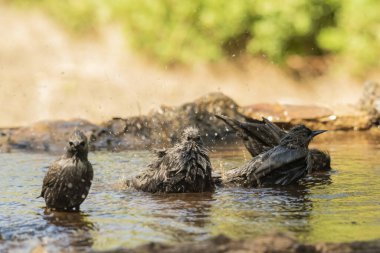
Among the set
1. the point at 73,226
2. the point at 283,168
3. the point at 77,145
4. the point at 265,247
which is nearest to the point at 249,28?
Answer: the point at 283,168

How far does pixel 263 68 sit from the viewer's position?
21.4 meters

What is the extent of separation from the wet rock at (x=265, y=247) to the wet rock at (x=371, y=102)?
10970mm

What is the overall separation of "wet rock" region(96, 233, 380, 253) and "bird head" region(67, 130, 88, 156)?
1.96 metres

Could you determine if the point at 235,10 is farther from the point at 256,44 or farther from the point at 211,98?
the point at 211,98

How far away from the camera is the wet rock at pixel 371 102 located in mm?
15055

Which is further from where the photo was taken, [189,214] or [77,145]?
[189,214]

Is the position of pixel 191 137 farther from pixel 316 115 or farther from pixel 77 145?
pixel 316 115

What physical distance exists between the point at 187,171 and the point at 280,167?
3.45 feet

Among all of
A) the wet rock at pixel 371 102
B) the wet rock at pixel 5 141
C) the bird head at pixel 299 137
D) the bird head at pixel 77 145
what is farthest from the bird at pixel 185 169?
the wet rock at pixel 371 102

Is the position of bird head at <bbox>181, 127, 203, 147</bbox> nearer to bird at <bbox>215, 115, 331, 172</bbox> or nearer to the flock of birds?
the flock of birds

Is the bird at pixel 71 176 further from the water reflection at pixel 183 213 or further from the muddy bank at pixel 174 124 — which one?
the muddy bank at pixel 174 124

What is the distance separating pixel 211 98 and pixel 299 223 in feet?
29.4

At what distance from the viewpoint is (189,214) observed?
20.8 feet

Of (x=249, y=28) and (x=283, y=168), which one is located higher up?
(x=249, y=28)
